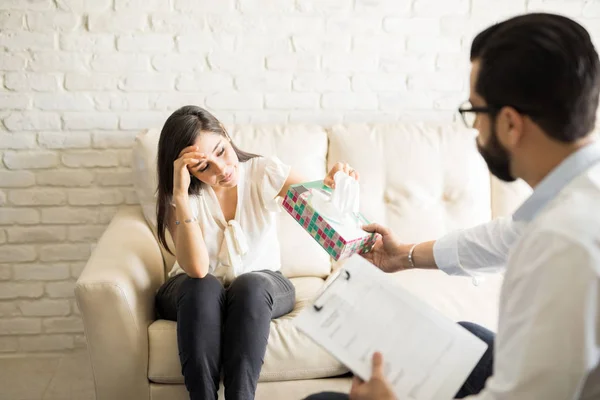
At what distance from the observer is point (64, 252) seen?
2.40m

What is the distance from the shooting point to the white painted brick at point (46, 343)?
2463 mm

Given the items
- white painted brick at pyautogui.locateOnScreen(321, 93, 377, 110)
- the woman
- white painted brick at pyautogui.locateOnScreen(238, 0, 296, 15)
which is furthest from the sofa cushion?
white painted brick at pyautogui.locateOnScreen(238, 0, 296, 15)

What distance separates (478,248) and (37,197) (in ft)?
5.59

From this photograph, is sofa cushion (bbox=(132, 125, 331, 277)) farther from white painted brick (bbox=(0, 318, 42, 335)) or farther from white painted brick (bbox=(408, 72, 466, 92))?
white painted brick (bbox=(0, 318, 42, 335))

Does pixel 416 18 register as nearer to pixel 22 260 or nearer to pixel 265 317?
pixel 265 317

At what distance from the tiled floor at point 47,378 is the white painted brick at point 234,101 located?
113cm

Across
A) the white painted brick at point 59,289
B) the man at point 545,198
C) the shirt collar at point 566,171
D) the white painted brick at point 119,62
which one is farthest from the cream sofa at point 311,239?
the shirt collar at point 566,171

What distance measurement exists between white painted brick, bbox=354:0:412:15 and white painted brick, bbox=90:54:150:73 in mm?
832

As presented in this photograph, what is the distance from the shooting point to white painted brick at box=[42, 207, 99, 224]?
2.36m

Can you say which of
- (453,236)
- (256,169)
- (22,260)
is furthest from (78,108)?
(453,236)

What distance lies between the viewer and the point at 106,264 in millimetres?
1715

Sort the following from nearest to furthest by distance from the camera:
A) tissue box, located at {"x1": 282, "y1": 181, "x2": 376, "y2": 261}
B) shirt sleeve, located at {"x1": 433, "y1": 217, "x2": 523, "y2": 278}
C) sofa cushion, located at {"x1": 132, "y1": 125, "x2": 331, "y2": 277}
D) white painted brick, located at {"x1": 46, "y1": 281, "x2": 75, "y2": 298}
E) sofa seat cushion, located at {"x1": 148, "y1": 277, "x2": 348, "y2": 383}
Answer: shirt sleeve, located at {"x1": 433, "y1": 217, "x2": 523, "y2": 278} → tissue box, located at {"x1": 282, "y1": 181, "x2": 376, "y2": 261} → sofa seat cushion, located at {"x1": 148, "y1": 277, "x2": 348, "y2": 383} → sofa cushion, located at {"x1": 132, "y1": 125, "x2": 331, "y2": 277} → white painted brick, located at {"x1": 46, "y1": 281, "x2": 75, "y2": 298}

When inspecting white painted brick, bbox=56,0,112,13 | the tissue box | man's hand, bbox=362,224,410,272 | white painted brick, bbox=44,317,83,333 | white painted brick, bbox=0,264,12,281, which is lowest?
white painted brick, bbox=44,317,83,333

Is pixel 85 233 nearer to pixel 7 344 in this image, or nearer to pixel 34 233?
pixel 34 233
